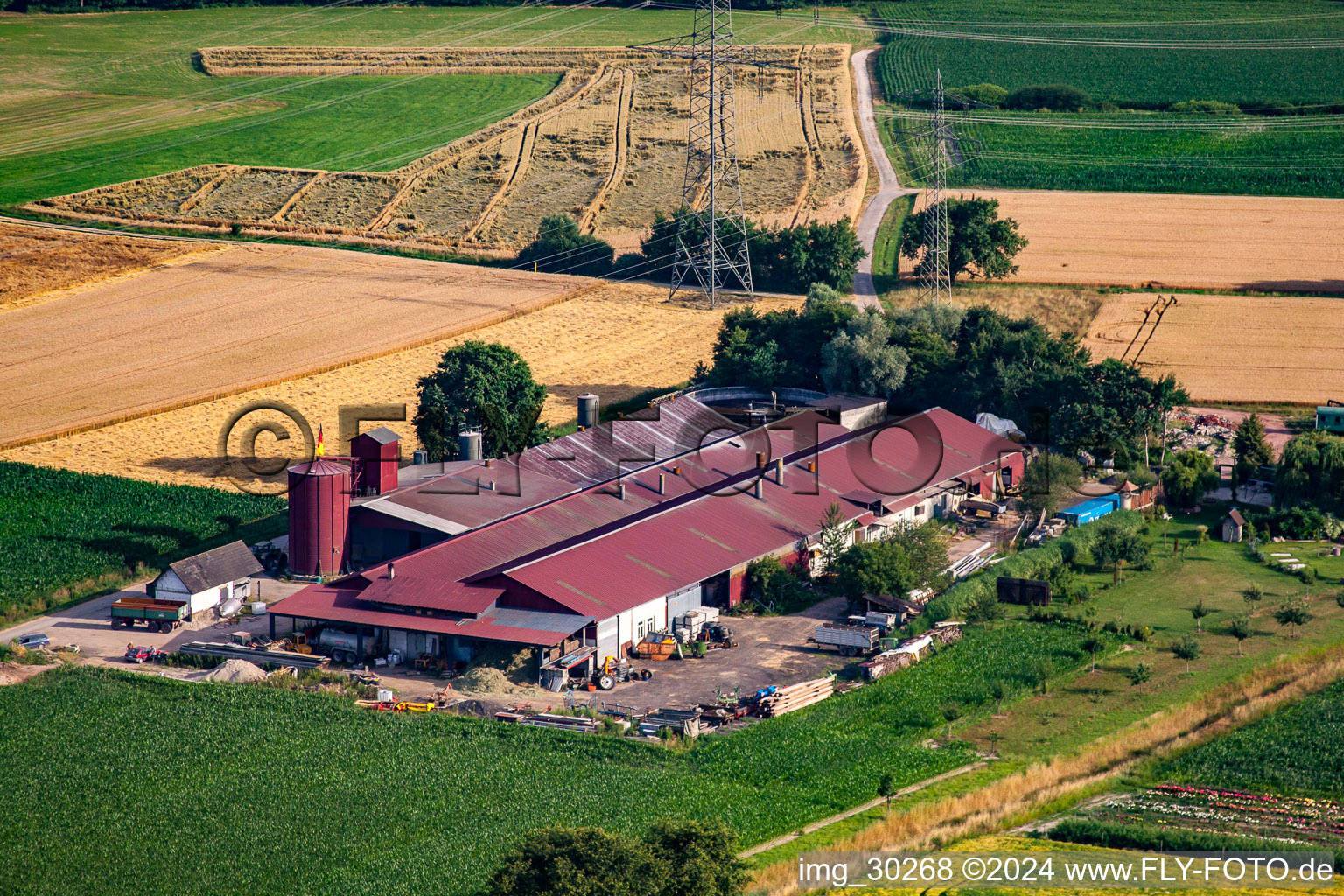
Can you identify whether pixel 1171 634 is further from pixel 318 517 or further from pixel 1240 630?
pixel 318 517

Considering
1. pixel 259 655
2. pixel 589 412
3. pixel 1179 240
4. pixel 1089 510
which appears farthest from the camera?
pixel 1179 240

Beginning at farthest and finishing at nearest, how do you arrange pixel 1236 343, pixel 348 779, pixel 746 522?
pixel 1236 343 → pixel 746 522 → pixel 348 779

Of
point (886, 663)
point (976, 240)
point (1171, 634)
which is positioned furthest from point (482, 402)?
point (976, 240)

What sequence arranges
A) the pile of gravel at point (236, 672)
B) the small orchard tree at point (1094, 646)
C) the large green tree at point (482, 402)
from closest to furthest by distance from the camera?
the pile of gravel at point (236, 672) → the small orchard tree at point (1094, 646) → the large green tree at point (482, 402)

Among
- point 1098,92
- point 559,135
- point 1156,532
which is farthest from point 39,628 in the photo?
point 1098,92

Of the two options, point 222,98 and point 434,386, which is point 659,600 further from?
point 222,98

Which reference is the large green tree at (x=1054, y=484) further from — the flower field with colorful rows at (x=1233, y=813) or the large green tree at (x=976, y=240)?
the large green tree at (x=976, y=240)

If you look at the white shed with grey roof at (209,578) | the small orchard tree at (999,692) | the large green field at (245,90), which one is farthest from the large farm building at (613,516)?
the large green field at (245,90)
